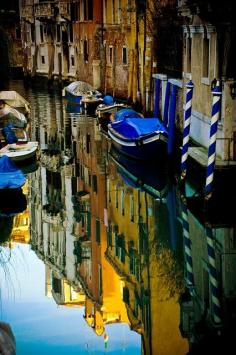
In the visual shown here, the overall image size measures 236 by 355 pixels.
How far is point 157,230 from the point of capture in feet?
24.7

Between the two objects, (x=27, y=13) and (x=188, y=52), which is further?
(x=27, y=13)

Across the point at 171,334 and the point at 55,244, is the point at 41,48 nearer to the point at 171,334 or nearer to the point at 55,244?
the point at 55,244

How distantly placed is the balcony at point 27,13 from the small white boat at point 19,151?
17545 millimetres

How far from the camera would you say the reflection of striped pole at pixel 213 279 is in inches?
213

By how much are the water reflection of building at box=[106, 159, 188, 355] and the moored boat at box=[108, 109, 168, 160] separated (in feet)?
3.25

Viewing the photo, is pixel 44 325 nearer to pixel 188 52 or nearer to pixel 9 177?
pixel 9 177

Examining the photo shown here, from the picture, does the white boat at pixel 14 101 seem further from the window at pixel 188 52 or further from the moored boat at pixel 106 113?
the window at pixel 188 52

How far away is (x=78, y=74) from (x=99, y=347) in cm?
1745

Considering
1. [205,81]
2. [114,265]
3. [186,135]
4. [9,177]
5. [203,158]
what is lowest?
[114,265]

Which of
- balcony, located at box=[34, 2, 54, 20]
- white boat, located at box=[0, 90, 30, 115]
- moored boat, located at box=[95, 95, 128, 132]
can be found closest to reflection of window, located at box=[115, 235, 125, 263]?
moored boat, located at box=[95, 95, 128, 132]

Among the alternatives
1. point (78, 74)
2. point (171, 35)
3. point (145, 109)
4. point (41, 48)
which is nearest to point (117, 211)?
point (171, 35)

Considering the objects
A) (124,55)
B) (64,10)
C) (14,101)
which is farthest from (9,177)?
(64,10)

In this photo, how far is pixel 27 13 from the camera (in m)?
27.8

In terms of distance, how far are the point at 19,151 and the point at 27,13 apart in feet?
61.1
